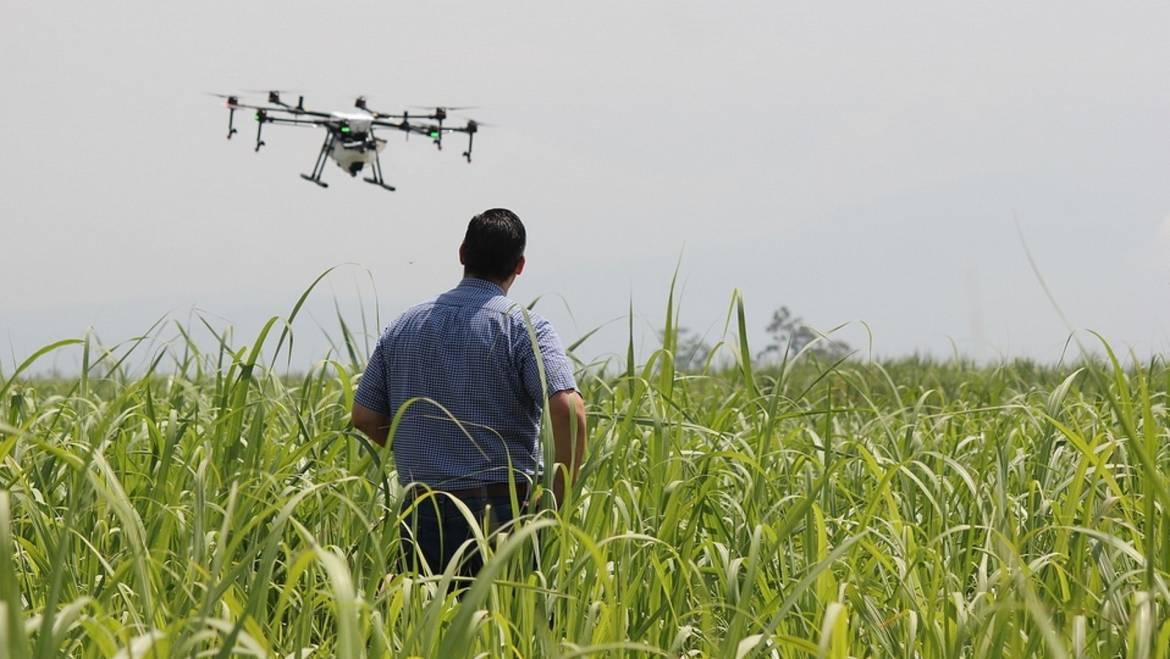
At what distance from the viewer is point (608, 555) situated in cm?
304

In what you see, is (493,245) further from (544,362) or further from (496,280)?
(544,362)

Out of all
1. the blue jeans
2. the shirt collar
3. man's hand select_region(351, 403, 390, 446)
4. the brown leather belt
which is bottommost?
the blue jeans

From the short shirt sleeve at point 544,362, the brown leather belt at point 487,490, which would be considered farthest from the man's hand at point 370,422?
the short shirt sleeve at point 544,362

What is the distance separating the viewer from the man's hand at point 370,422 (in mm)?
3723

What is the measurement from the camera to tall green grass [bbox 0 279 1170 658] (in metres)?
1.91

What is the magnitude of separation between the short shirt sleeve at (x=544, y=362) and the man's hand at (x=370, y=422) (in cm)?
49

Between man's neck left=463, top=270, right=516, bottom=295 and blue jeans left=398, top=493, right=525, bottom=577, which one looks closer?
blue jeans left=398, top=493, right=525, bottom=577

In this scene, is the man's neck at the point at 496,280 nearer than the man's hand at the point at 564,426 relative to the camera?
No

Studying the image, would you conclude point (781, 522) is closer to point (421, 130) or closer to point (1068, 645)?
point (1068, 645)

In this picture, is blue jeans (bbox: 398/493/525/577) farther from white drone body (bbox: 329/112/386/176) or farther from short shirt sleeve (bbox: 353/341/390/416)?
white drone body (bbox: 329/112/386/176)

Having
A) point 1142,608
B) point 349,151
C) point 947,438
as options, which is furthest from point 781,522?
point 349,151

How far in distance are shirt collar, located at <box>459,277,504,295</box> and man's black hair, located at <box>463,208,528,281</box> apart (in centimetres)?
2

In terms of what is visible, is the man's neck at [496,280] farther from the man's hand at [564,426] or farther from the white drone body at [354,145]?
the white drone body at [354,145]

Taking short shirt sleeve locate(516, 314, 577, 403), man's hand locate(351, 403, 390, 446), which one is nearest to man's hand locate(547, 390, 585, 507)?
short shirt sleeve locate(516, 314, 577, 403)
